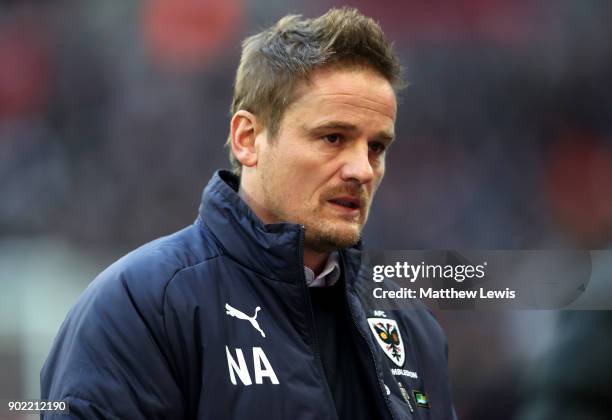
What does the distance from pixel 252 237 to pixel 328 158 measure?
0.20m

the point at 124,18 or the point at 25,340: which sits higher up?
the point at 124,18

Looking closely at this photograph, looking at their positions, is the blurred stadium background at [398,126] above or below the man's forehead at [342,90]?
above

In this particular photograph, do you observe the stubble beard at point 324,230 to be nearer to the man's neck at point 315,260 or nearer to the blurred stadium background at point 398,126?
the man's neck at point 315,260

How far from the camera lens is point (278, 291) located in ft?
3.90

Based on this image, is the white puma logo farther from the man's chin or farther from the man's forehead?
the man's forehead

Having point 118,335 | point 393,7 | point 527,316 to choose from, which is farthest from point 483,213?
point 118,335

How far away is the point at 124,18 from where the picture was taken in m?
2.62

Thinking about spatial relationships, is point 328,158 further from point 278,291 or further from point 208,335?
point 208,335

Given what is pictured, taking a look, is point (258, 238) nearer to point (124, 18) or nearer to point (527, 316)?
point (527, 316)

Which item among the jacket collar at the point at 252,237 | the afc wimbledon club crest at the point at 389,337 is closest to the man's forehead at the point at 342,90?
the jacket collar at the point at 252,237

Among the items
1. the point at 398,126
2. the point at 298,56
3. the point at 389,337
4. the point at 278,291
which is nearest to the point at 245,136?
the point at 298,56

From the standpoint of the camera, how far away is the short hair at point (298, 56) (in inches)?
51.8

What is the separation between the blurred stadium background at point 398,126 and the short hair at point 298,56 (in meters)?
1.22

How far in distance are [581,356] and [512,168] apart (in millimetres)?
667
